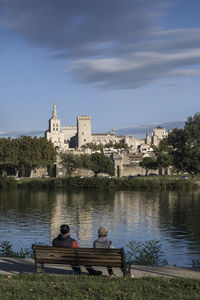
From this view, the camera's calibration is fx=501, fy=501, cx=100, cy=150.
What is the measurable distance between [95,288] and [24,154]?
3454 inches

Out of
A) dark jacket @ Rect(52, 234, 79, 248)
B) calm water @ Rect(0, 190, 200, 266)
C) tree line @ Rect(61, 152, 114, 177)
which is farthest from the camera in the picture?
tree line @ Rect(61, 152, 114, 177)

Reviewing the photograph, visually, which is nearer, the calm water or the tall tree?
the calm water

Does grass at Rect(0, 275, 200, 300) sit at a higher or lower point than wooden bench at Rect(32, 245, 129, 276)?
lower

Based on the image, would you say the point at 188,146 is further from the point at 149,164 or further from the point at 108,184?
the point at 149,164

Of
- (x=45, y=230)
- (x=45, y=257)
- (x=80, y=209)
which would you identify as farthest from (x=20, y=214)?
(x=45, y=257)

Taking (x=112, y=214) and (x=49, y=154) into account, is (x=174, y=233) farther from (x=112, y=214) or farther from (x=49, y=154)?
(x=49, y=154)

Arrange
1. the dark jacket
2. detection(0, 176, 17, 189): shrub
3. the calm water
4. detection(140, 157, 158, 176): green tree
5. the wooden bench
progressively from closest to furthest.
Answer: the wooden bench → the dark jacket → the calm water → detection(0, 176, 17, 189): shrub → detection(140, 157, 158, 176): green tree

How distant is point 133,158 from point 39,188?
162ft

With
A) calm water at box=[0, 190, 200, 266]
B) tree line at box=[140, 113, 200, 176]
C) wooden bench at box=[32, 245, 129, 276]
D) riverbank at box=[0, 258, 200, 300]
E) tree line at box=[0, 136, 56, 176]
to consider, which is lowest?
calm water at box=[0, 190, 200, 266]

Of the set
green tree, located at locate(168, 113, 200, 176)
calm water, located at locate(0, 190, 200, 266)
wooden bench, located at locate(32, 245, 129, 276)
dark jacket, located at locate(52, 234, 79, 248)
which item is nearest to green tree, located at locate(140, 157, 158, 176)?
calm water, located at locate(0, 190, 200, 266)

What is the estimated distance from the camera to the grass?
9289 mm

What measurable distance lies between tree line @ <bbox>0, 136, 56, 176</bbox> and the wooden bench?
84.7 metres

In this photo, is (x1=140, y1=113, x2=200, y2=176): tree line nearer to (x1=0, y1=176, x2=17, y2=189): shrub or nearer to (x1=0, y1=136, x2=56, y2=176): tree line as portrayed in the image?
(x1=0, y1=176, x2=17, y2=189): shrub

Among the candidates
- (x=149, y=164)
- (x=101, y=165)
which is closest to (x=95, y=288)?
(x=101, y=165)
